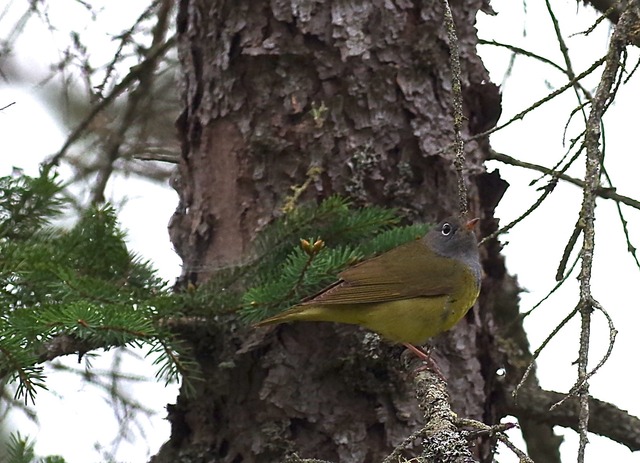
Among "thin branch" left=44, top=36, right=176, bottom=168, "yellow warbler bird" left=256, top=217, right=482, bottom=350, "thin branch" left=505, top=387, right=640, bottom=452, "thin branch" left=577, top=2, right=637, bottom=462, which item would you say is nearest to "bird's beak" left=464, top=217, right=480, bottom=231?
"yellow warbler bird" left=256, top=217, right=482, bottom=350

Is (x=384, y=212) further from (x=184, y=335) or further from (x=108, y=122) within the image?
(x=108, y=122)

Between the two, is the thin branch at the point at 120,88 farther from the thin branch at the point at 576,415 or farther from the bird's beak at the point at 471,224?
the thin branch at the point at 576,415

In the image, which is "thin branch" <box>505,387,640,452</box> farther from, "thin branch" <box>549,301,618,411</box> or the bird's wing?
"thin branch" <box>549,301,618,411</box>

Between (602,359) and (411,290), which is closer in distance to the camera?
(602,359)

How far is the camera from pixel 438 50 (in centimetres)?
371

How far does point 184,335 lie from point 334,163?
0.87m

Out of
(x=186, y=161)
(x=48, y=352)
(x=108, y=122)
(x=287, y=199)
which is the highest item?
(x=108, y=122)

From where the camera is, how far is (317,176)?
11.7ft

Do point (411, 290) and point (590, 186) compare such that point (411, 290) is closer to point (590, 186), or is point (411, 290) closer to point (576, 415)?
point (576, 415)

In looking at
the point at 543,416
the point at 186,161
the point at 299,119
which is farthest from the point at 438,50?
the point at 543,416

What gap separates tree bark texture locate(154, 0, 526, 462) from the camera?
3.36m

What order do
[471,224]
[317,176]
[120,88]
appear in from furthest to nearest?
[120,88]
[317,176]
[471,224]

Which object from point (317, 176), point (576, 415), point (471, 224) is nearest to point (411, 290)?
point (471, 224)

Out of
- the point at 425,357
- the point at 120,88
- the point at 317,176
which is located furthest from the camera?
the point at 120,88
